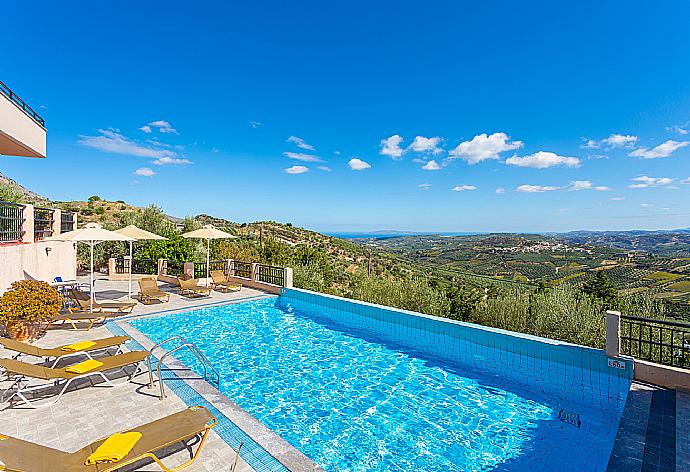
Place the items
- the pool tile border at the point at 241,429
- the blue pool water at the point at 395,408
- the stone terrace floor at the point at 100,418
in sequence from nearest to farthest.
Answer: the pool tile border at the point at 241,429 < the stone terrace floor at the point at 100,418 < the blue pool water at the point at 395,408

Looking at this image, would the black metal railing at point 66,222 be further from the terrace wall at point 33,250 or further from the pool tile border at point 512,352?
the pool tile border at point 512,352

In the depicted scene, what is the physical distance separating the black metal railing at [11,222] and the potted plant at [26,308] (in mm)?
5217

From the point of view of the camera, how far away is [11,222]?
1134cm

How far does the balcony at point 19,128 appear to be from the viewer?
984 centimetres

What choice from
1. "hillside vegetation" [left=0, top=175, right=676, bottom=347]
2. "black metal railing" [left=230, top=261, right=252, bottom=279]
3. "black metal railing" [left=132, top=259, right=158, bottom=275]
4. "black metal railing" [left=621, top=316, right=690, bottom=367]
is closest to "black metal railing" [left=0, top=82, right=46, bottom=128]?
"hillside vegetation" [left=0, top=175, right=676, bottom=347]

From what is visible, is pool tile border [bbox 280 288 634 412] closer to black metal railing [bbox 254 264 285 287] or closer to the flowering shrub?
black metal railing [bbox 254 264 285 287]

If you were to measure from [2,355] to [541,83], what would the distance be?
2054 centimetres

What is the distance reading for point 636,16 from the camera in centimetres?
1140

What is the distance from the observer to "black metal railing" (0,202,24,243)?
1091cm

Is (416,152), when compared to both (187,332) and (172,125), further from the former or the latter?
(187,332)

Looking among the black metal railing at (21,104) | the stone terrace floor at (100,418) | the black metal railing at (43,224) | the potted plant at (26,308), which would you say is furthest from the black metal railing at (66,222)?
the stone terrace floor at (100,418)

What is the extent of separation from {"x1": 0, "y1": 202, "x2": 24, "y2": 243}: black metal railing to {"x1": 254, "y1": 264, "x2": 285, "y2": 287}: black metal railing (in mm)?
7966

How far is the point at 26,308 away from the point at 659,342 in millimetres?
11736

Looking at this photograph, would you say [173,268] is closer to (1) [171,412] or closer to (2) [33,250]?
(2) [33,250]
